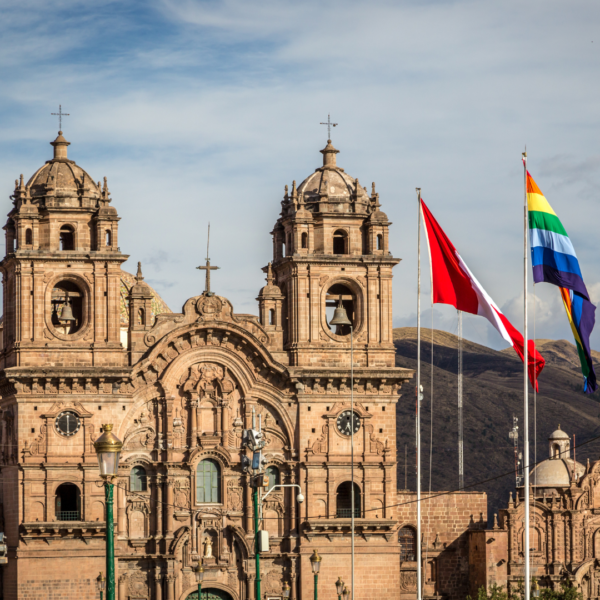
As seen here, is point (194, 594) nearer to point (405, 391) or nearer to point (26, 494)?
point (26, 494)

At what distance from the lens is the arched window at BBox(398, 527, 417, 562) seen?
71.3 metres

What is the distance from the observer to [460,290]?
4541cm

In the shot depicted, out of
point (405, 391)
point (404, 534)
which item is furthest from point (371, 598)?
point (405, 391)

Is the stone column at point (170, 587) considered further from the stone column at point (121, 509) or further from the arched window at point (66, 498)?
the arched window at point (66, 498)

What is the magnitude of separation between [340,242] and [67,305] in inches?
510

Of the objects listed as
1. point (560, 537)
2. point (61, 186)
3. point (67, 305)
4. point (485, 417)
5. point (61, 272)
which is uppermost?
point (61, 186)

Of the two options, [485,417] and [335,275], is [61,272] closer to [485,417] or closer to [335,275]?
[335,275]

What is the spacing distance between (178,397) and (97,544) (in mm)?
7370

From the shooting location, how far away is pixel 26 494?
63719 millimetres

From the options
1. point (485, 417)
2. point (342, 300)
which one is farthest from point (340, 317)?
point (485, 417)

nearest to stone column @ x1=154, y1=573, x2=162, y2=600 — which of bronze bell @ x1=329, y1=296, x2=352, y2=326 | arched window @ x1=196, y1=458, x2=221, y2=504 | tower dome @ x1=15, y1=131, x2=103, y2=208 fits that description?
arched window @ x1=196, y1=458, x2=221, y2=504

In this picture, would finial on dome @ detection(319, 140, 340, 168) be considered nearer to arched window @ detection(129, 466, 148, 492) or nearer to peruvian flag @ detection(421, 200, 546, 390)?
arched window @ detection(129, 466, 148, 492)

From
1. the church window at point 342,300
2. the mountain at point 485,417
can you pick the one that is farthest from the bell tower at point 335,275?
the mountain at point 485,417

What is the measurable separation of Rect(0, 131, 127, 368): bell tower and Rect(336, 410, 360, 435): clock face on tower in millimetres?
10028
